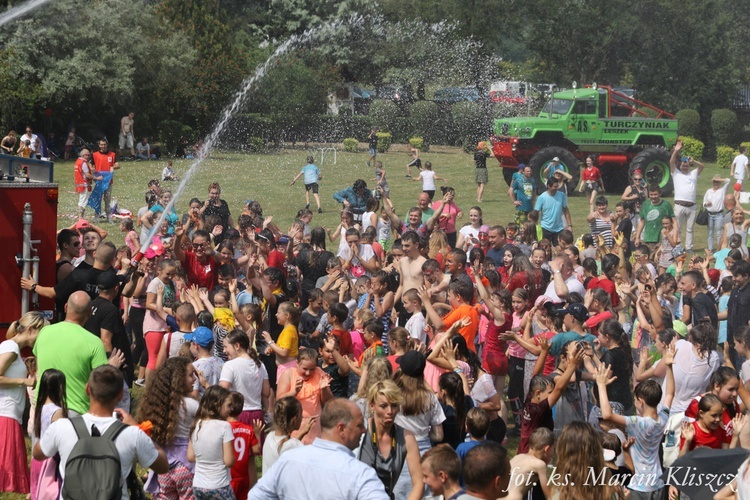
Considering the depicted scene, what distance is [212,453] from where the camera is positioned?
6.22m

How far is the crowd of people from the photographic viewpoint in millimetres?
5523

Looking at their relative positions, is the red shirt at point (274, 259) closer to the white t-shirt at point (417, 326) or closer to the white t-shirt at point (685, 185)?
the white t-shirt at point (417, 326)

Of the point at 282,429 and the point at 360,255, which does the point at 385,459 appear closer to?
the point at 282,429

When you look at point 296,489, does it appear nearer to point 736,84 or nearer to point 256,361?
point 256,361

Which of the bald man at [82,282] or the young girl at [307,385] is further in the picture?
the bald man at [82,282]

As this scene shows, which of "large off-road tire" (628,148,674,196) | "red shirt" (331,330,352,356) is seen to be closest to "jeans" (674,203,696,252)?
"large off-road tire" (628,148,674,196)

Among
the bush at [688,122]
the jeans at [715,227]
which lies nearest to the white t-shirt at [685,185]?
the jeans at [715,227]

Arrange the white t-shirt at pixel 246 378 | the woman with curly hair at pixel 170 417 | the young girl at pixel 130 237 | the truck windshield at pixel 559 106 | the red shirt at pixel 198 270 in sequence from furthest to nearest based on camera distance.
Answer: the truck windshield at pixel 559 106 → the young girl at pixel 130 237 → the red shirt at pixel 198 270 → the white t-shirt at pixel 246 378 → the woman with curly hair at pixel 170 417

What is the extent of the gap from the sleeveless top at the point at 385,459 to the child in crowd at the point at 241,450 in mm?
844

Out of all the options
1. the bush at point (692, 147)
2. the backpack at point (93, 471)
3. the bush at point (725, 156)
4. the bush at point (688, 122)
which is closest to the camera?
the backpack at point (93, 471)

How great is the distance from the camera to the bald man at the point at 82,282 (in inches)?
336

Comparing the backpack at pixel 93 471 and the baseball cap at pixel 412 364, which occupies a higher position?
the baseball cap at pixel 412 364

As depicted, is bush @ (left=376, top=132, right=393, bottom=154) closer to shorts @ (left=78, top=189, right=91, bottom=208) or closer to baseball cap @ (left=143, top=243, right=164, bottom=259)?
shorts @ (left=78, top=189, right=91, bottom=208)

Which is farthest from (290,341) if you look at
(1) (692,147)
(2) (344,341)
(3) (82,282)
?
(1) (692,147)
